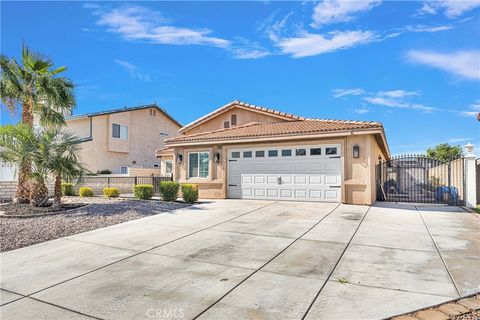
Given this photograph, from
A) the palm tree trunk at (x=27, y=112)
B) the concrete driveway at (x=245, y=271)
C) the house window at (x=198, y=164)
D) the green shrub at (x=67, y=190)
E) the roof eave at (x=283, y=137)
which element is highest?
the palm tree trunk at (x=27, y=112)

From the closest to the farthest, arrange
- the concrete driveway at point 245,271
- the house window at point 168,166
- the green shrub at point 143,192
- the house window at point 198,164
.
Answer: the concrete driveway at point 245,271
the green shrub at point 143,192
the house window at point 198,164
the house window at point 168,166

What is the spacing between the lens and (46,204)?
412 inches

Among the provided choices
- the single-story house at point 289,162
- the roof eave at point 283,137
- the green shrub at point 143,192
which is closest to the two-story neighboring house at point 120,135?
the roof eave at point 283,137

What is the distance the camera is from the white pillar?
11211mm

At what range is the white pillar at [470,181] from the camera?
1121 cm

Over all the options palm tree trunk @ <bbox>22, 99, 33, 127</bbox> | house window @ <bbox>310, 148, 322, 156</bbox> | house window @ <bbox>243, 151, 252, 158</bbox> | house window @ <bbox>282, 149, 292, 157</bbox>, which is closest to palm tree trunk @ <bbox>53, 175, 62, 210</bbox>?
palm tree trunk @ <bbox>22, 99, 33, 127</bbox>

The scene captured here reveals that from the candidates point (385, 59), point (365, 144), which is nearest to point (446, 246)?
point (365, 144)

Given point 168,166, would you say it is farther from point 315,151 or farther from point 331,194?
point 331,194

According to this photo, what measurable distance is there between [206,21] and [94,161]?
1782 centimetres

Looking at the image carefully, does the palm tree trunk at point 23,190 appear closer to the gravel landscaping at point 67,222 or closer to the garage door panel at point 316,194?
the gravel landscaping at point 67,222

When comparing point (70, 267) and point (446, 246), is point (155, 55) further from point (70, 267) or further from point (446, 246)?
Answer: point (446, 246)

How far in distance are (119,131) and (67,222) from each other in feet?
65.0

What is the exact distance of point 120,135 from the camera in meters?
26.5

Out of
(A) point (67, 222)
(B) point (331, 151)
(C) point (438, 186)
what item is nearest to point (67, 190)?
(A) point (67, 222)
